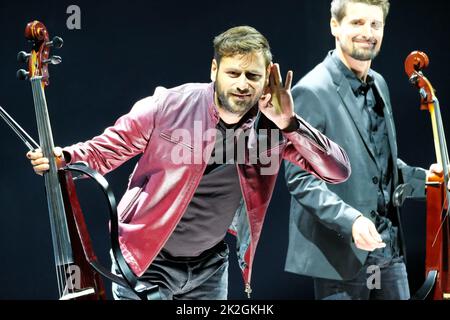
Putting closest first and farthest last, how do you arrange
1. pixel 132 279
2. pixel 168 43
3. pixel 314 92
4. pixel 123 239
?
pixel 132 279, pixel 123 239, pixel 314 92, pixel 168 43

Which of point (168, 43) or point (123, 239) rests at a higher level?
point (168, 43)

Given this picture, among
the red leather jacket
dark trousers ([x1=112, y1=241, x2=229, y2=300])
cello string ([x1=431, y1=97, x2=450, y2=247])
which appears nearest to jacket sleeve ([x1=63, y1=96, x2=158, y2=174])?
the red leather jacket

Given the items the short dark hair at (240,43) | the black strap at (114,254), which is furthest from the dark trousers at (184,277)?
the short dark hair at (240,43)

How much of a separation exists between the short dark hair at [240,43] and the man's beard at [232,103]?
→ 0.12 metres

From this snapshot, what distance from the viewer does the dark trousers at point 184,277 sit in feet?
10.3

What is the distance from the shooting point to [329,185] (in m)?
3.45

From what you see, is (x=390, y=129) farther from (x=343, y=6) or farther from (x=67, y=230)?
(x=67, y=230)

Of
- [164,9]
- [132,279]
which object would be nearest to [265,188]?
[132,279]

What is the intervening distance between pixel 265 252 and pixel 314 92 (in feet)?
2.78

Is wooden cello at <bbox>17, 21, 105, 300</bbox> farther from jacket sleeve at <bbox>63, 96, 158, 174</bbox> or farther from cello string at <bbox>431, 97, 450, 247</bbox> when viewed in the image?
cello string at <bbox>431, 97, 450, 247</bbox>

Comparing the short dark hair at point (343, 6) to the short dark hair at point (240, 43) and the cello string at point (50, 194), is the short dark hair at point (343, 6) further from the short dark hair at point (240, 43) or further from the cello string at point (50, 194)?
the cello string at point (50, 194)

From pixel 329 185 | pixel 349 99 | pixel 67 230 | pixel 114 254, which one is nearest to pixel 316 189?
pixel 329 185

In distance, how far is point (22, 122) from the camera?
361 centimetres

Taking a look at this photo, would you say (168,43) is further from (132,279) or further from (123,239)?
(132,279)
